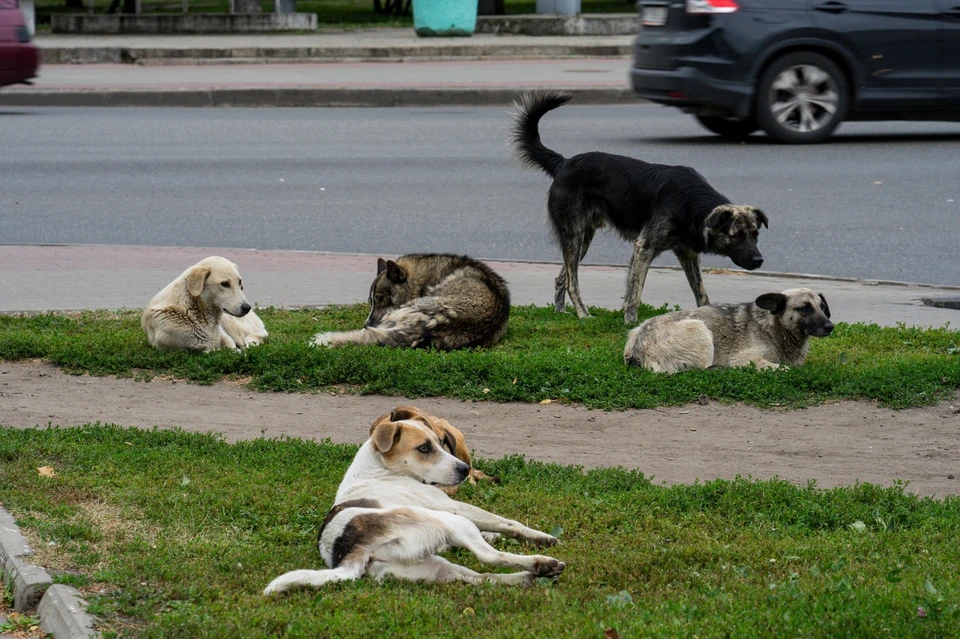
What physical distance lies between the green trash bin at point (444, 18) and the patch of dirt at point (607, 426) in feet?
68.9

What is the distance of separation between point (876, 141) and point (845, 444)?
10.8 m

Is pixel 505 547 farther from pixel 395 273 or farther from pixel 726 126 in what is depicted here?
pixel 726 126

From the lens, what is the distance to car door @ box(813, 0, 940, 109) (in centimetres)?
1533

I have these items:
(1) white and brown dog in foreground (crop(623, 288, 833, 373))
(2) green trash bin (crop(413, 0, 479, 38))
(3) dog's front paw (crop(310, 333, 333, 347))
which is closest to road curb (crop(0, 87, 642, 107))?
(2) green trash bin (crop(413, 0, 479, 38))

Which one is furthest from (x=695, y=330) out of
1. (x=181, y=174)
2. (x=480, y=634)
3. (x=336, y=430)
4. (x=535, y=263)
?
(x=181, y=174)

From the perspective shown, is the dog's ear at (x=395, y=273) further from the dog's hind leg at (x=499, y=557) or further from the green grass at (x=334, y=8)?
the green grass at (x=334, y=8)

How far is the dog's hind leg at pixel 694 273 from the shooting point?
903 cm

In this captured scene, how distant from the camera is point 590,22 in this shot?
29.3 meters

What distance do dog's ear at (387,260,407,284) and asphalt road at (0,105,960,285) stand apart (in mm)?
2362

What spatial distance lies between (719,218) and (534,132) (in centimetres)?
193

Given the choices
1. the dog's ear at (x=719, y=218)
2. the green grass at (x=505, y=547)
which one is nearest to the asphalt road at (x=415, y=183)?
the dog's ear at (x=719, y=218)

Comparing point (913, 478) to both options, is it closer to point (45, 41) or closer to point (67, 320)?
point (67, 320)

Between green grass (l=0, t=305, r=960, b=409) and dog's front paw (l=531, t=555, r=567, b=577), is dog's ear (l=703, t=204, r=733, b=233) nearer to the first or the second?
green grass (l=0, t=305, r=960, b=409)

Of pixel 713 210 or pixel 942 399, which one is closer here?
pixel 942 399
